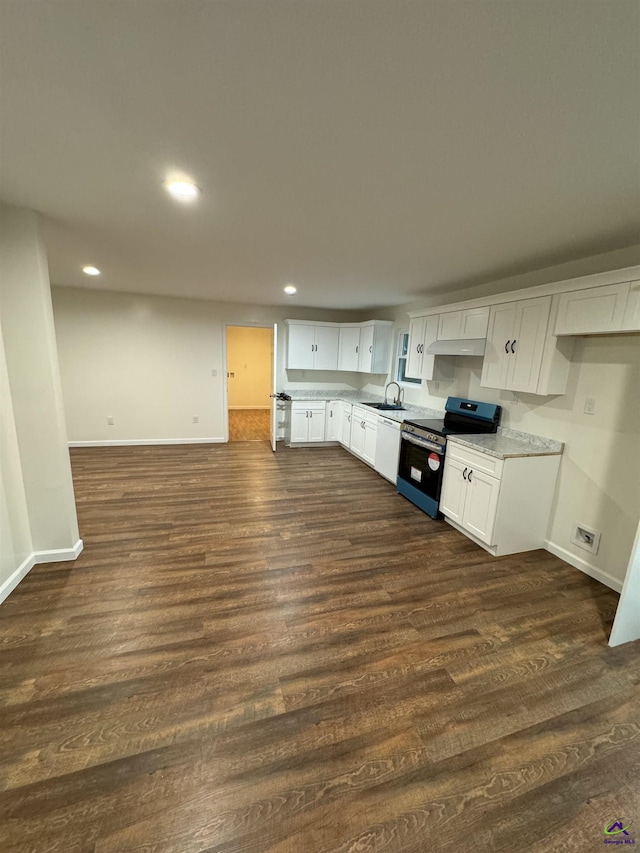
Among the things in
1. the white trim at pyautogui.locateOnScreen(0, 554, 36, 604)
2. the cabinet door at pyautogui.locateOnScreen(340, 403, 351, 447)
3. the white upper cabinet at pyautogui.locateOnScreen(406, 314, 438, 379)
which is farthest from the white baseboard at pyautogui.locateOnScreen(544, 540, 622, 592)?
the white trim at pyautogui.locateOnScreen(0, 554, 36, 604)

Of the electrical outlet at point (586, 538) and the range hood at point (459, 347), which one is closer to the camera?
the electrical outlet at point (586, 538)

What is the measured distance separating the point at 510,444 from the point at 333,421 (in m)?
3.36

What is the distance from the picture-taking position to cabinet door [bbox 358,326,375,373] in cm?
542

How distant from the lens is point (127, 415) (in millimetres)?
5543

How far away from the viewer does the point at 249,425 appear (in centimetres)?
757

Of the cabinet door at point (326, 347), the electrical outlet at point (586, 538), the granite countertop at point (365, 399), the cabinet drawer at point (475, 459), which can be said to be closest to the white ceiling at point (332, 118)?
the cabinet drawer at point (475, 459)

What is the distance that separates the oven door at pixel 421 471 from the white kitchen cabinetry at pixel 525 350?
0.89 meters

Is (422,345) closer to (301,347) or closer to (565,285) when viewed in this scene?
(565,285)

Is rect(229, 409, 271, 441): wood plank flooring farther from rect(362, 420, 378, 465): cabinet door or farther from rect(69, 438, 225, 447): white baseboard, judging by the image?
rect(362, 420, 378, 465): cabinet door

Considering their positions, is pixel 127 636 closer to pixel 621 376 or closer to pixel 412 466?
pixel 412 466

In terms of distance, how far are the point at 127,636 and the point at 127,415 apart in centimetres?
443

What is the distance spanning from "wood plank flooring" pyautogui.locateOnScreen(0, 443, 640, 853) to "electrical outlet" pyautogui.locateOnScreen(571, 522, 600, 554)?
24 cm

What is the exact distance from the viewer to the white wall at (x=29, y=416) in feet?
7.00

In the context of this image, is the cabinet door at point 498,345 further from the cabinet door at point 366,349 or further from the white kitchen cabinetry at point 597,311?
the cabinet door at point 366,349
